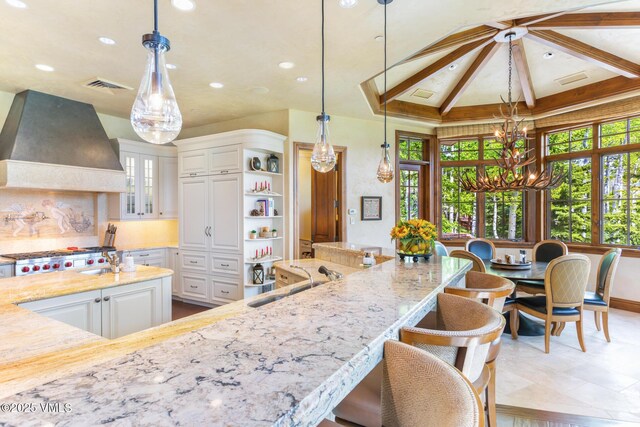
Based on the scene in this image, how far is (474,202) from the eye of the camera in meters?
6.06

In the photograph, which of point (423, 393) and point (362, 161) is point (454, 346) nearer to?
point (423, 393)

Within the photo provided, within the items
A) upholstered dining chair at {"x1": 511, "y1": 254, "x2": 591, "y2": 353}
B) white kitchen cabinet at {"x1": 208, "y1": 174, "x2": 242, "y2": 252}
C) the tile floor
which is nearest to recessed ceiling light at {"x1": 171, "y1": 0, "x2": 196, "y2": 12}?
white kitchen cabinet at {"x1": 208, "y1": 174, "x2": 242, "y2": 252}

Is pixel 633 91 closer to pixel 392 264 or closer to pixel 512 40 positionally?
pixel 512 40

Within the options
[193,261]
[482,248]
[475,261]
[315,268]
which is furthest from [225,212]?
[482,248]

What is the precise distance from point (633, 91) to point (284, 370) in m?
5.87

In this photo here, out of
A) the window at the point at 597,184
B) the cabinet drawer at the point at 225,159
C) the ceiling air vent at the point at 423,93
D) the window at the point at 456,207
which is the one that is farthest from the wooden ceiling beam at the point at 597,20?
the cabinet drawer at the point at 225,159

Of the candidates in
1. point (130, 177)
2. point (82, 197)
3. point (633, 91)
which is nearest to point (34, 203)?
point (82, 197)

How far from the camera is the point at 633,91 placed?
435 cm

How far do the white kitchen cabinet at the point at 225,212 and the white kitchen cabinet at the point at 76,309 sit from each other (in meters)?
2.24

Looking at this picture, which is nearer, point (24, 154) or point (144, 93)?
Answer: point (144, 93)

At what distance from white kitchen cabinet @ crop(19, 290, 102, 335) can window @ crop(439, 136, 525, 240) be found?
17.8 ft

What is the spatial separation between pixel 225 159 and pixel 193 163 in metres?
0.69

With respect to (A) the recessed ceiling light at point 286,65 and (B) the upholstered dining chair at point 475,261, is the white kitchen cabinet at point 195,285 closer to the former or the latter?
(A) the recessed ceiling light at point 286,65

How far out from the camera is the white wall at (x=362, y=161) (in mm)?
5295
